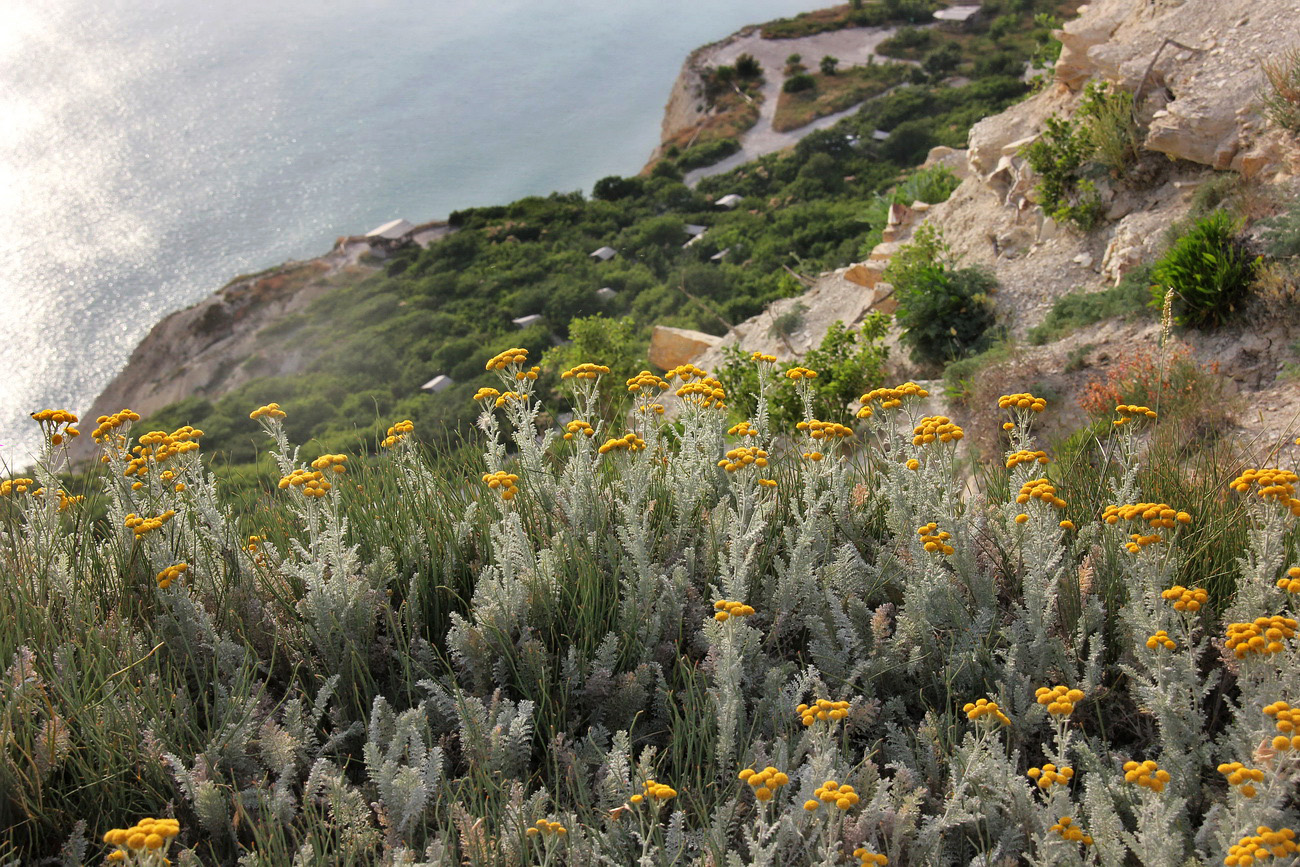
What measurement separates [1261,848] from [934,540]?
1041 mm

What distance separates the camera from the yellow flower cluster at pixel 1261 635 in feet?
5.75

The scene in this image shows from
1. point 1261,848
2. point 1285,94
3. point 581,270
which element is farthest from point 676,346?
point 1261,848

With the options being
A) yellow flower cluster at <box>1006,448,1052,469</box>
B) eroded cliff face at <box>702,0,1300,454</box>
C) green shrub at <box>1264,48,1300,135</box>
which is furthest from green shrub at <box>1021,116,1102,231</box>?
yellow flower cluster at <box>1006,448,1052,469</box>

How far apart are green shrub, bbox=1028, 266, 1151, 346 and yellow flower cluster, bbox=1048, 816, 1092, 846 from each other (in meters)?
6.23

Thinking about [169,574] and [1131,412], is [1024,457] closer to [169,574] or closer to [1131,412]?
[1131,412]

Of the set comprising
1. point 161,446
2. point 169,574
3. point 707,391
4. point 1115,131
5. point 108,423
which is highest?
point 108,423

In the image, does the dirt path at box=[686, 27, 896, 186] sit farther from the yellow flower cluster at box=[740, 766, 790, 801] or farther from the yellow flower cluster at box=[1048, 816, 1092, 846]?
the yellow flower cluster at box=[740, 766, 790, 801]

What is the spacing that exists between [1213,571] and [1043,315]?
19.9ft

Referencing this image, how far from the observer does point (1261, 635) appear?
181cm

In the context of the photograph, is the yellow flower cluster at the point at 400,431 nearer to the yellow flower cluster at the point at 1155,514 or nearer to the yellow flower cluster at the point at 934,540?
the yellow flower cluster at the point at 934,540

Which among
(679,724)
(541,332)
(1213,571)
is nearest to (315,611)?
(679,724)

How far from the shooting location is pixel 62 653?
7.43 feet

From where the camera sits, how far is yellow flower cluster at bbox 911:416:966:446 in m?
2.54

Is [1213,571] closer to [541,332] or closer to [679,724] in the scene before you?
[679,724]
